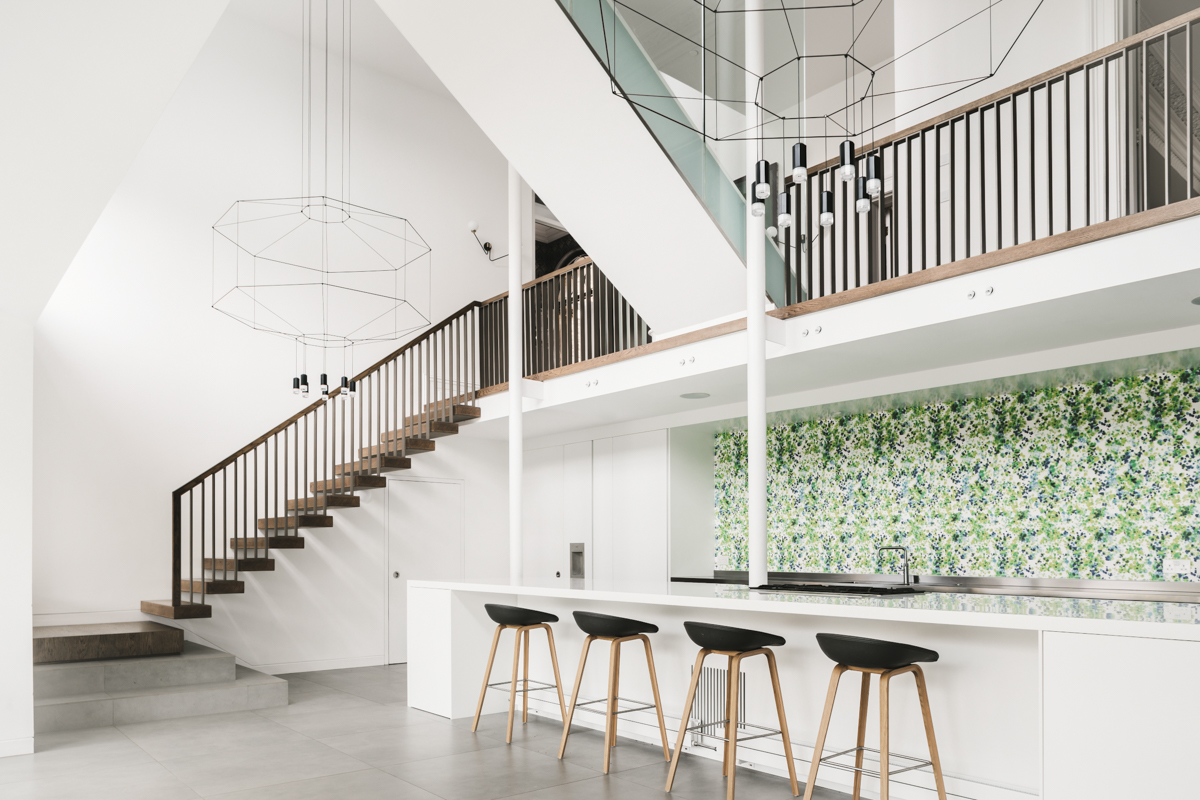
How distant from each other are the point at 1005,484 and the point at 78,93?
611 centimetres

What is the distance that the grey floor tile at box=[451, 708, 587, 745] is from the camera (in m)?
5.66

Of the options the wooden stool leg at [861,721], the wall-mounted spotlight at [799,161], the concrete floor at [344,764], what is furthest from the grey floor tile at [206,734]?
the wall-mounted spotlight at [799,161]

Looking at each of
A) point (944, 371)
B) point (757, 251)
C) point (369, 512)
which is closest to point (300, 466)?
point (369, 512)

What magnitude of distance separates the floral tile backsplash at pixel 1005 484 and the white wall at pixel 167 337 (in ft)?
14.5

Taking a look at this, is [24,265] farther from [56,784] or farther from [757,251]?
[757,251]

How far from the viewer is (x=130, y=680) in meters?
6.61

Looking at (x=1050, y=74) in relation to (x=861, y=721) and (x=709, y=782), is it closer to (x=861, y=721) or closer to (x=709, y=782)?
(x=861, y=721)

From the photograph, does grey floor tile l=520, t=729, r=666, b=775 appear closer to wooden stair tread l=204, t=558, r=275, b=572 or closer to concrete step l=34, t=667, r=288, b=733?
concrete step l=34, t=667, r=288, b=733

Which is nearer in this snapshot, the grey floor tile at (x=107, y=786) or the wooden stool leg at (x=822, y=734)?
the wooden stool leg at (x=822, y=734)

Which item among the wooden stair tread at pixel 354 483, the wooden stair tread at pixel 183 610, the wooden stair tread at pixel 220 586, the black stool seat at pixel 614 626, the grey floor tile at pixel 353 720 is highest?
the wooden stair tread at pixel 354 483

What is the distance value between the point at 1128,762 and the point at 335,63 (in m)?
9.94

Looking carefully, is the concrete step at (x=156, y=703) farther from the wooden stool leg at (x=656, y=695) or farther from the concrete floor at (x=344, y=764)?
the wooden stool leg at (x=656, y=695)

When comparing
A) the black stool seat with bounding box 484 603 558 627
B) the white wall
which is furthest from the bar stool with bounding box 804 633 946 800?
the white wall

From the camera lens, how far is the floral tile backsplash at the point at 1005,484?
5.60 m
